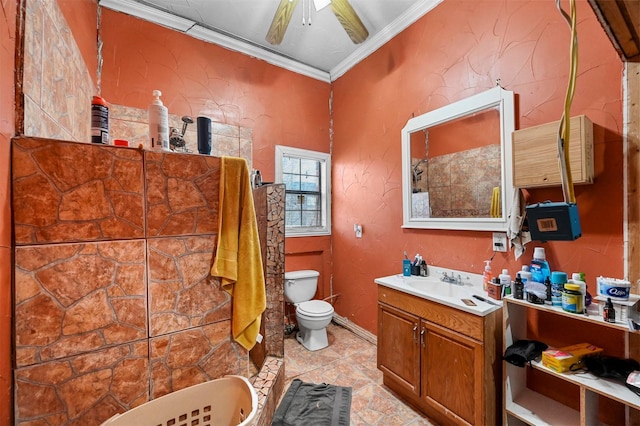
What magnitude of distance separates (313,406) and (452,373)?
97 centimetres

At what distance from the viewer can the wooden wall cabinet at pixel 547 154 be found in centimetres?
124

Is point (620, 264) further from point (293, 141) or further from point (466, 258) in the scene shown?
point (293, 141)

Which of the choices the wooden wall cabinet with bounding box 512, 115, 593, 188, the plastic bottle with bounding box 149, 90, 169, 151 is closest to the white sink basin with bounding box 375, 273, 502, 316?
the wooden wall cabinet with bounding box 512, 115, 593, 188

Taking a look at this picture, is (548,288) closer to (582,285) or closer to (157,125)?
(582,285)

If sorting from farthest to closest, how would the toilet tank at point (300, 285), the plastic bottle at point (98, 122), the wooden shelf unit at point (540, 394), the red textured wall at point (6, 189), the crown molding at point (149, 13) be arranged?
the toilet tank at point (300, 285), the crown molding at point (149, 13), the wooden shelf unit at point (540, 394), the plastic bottle at point (98, 122), the red textured wall at point (6, 189)

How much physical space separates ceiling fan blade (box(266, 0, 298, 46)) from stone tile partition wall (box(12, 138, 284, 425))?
136 centimetres

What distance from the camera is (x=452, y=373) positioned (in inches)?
60.3

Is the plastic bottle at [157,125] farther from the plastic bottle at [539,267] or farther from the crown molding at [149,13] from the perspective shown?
the plastic bottle at [539,267]

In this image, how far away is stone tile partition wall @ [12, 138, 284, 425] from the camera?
33.5 inches

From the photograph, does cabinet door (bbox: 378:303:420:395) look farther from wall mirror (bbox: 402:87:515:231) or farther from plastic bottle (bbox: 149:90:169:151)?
plastic bottle (bbox: 149:90:169:151)

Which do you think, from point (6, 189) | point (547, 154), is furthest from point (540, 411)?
point (6, 189)

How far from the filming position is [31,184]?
85 cm

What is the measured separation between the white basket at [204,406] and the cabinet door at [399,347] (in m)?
1.17

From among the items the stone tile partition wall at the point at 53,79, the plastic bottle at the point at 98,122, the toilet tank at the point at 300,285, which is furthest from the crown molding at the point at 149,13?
the toilet tank at the point at 300,285
